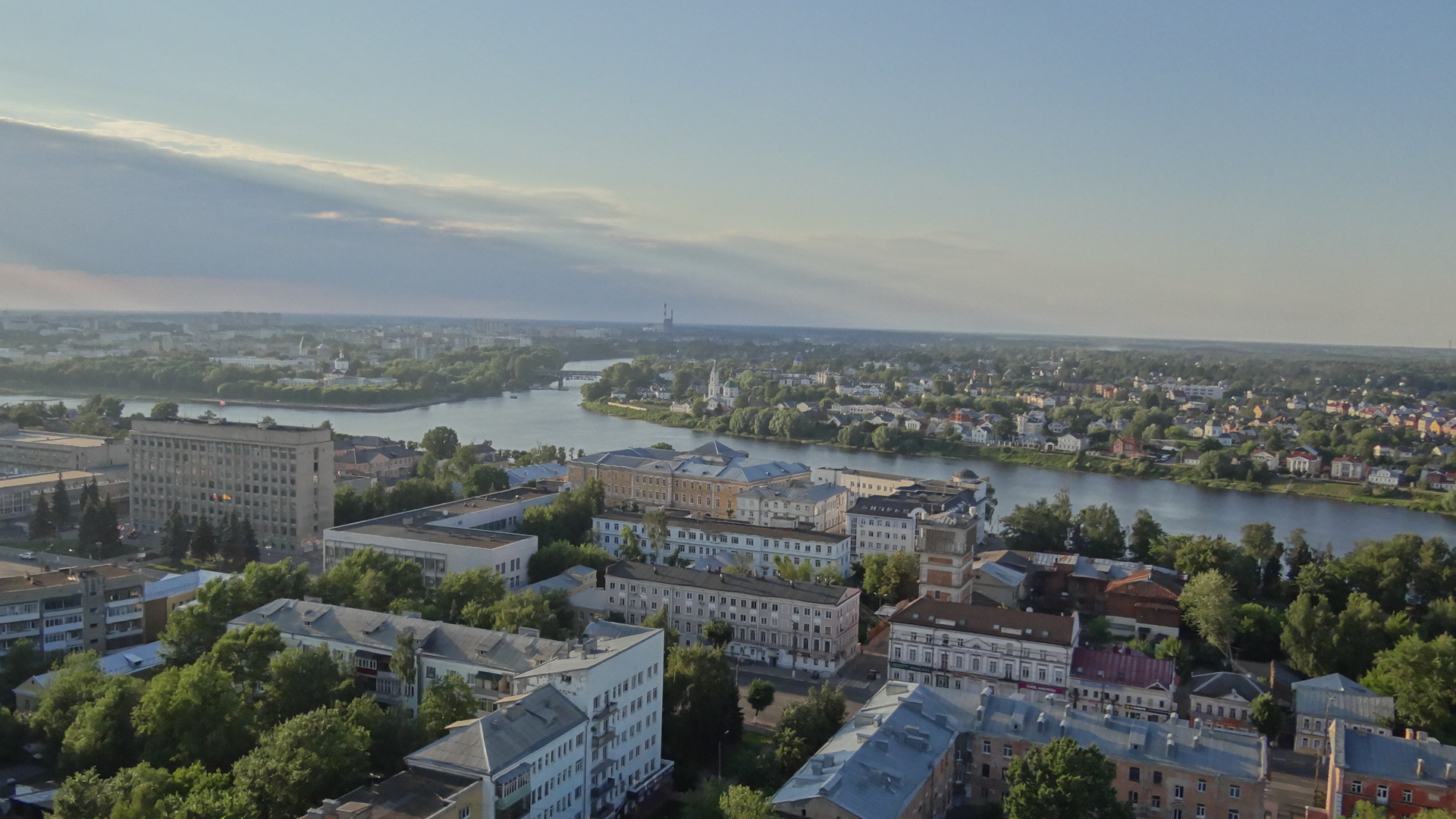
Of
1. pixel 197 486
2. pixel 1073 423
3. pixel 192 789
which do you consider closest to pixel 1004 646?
pixel 192 789

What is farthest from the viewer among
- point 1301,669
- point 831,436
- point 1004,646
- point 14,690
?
point 831,436

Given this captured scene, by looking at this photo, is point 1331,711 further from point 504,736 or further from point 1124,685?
point 504,736

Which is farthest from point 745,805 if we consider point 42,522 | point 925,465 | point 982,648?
point 925,465

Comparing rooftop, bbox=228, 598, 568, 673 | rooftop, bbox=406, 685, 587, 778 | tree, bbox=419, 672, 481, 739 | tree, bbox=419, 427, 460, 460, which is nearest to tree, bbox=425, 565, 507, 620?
rooftop, bbox=228, 598, 568, 673

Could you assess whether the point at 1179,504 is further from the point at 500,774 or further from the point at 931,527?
the point at 500,774

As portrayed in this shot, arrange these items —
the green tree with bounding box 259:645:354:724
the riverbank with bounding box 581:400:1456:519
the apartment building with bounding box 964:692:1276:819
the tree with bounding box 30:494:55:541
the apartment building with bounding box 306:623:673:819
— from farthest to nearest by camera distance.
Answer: the riverbank with bounding box 581:400:1456:519, the tree with bounding box 30:494:55:541, the green tree with bounding box 259:645:354:724, the apartment building with bounding box 964:692:1276:819, the apartment building with bounding box 306:623:673:819

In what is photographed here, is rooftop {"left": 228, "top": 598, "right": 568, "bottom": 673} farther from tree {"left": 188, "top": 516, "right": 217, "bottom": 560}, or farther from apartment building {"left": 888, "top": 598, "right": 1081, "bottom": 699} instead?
tree {"left": 188, "top": 516, "right": 217, "bottom": 560}
